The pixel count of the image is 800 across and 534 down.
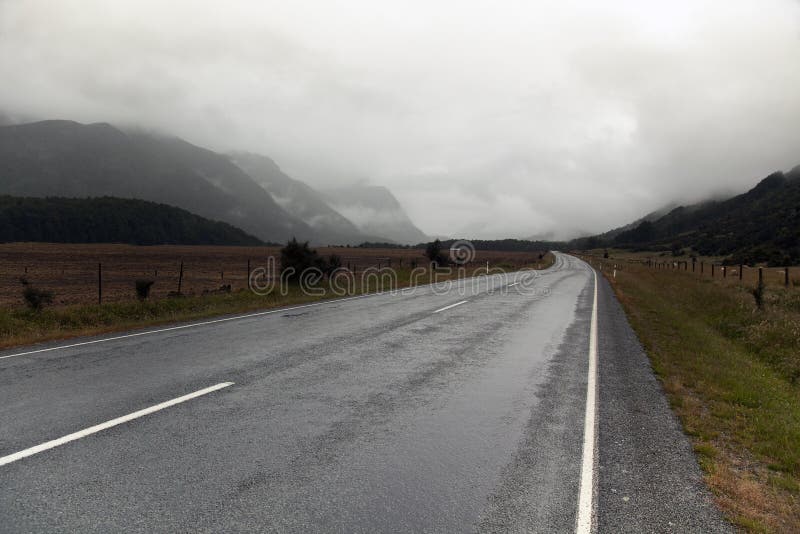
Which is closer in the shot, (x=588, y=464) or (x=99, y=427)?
(x=588, y=464)

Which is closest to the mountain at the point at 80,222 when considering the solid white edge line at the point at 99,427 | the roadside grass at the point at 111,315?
the roadside grass at the point at 111,315

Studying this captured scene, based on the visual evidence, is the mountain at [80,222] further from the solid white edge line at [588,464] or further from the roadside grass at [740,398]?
the solid white edge line at [588,464]

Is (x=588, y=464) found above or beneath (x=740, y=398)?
above

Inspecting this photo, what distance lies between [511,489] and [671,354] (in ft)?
25.3

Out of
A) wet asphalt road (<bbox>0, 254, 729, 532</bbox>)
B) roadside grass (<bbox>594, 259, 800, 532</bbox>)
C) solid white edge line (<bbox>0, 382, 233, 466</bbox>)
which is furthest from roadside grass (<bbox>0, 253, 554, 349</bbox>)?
roadside grass (<bbox>594, 259, 800, 532</bbox>)

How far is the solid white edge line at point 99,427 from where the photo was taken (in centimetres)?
424

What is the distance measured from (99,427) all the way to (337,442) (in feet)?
8.32

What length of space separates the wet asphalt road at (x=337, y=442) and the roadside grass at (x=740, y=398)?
296 mm

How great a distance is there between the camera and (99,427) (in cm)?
495

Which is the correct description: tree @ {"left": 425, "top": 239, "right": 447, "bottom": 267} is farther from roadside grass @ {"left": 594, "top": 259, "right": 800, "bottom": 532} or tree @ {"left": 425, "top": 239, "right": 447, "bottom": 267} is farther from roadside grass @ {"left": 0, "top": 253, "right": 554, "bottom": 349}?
roadside grass @ {"left": 594, "top": 259, "right": 800, "bottom": 532}

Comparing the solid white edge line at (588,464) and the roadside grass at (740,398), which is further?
the roadside grass at (740,398)

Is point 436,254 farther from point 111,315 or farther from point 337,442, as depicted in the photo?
point 337,442

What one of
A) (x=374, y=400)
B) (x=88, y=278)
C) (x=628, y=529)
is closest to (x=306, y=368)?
(x=374, y=400)

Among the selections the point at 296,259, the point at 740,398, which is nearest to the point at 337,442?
the point at 740,398
